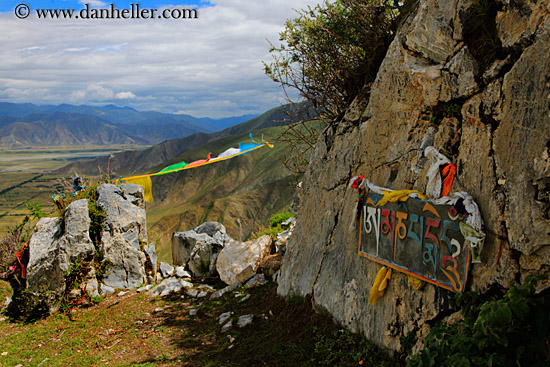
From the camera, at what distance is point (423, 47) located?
5547 mm

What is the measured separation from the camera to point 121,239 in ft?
36.9

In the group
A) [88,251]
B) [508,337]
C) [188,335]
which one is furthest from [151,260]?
[508,337]

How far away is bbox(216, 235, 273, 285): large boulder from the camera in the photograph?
10414 mm

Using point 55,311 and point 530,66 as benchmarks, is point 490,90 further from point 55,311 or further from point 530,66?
point 55,311

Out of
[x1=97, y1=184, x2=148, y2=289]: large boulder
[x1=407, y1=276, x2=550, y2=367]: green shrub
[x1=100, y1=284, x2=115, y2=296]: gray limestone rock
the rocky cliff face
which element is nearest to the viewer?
[x1=407, y1=276, x2=550, y2=367]: green shrub

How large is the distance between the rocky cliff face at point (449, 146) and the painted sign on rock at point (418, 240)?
19 cm

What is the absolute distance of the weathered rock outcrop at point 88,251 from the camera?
32.2 feet

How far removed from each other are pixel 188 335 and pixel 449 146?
6239 mm

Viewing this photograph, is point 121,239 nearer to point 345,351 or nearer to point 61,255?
point 61,255

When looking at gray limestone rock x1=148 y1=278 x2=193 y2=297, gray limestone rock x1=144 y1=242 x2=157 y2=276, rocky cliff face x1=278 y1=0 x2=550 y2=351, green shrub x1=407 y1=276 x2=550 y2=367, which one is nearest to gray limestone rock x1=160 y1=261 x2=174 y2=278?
gray limestone rock x1=144 y1=242 x2=157 y2=276

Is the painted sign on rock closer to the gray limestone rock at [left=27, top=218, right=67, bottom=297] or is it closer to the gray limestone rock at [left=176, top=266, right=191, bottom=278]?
the gray limestone rock at [left=176, top=266, right=191, bottom=278]

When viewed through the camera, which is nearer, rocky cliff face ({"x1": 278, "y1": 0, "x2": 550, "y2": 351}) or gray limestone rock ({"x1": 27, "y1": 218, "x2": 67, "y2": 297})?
rocky cliff face ({"x1": 278, "y1": 0, "x2": 550, "y2": 351})

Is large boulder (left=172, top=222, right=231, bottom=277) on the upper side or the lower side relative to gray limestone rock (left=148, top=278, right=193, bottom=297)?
upper

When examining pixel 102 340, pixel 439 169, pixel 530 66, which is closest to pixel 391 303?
pixel 439 169
